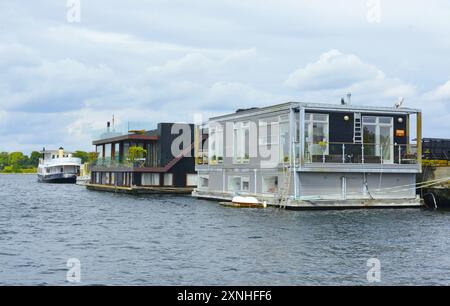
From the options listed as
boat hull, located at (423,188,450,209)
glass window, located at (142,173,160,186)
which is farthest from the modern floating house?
glass window, located at (142,173,160,186)

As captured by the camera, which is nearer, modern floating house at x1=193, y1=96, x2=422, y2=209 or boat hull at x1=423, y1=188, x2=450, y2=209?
modern floating house at x1=193, y1=96, x2=422, y2=209

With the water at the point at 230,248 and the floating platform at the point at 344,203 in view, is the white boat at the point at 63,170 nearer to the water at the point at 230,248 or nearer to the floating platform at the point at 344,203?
the floating platform at the point at 344,203

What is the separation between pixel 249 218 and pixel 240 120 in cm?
1612

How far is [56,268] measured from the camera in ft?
67.8

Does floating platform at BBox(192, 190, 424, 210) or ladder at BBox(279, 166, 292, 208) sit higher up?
ladder at BBox(279, 166, 292, 208)

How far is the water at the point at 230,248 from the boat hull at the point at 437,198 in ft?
19.3

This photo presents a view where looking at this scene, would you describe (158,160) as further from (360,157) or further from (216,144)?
(360,157)

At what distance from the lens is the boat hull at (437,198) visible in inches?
1781

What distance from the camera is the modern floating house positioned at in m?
41.9

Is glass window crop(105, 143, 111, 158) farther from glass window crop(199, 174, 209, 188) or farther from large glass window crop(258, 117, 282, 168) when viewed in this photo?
large glass window crop(258, 117, 282, 168)

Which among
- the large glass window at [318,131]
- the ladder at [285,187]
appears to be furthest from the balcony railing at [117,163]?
the large glass window at [318,131]

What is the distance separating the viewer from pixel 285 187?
42281mm

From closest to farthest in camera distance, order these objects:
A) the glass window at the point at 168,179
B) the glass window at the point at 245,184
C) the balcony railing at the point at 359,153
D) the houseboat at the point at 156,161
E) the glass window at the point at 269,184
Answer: the balcony railing at the point at 359,153
the glass window at the point at 269,184
the glass window at the point at 245,184
the houseboat at the point at 156,161
the glass window at the point at 168,179
